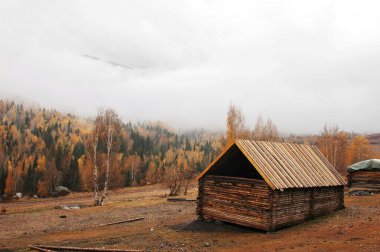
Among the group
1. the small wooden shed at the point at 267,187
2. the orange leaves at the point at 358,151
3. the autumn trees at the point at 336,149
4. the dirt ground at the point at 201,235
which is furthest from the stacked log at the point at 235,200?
the orange leaves at the point at 358,151

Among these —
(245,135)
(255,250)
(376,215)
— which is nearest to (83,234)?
(255,250)

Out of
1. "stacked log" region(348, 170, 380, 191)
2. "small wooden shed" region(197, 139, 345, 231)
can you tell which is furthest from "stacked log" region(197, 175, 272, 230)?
"stacked log" region(348, 170, 380, 191)

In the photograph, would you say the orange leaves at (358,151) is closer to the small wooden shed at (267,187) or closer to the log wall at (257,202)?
the small wooden shed at (267,187)

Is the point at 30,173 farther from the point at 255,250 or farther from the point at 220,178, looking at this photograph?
the point at 255,250

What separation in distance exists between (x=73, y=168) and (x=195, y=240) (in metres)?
82.5

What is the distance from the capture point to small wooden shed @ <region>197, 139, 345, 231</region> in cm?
1984

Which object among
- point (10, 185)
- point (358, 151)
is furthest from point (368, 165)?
point (10, 185)

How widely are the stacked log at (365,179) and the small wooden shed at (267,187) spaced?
1320 centimetres

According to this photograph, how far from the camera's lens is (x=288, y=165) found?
74.3 ft

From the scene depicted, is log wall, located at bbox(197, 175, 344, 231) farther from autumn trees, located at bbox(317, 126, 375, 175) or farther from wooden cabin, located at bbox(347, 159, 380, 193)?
autumn trees, located at bbox(317, 126, 375, 175)

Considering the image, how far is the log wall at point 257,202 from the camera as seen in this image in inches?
774

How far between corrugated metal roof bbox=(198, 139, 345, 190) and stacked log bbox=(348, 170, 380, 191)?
13618 mm

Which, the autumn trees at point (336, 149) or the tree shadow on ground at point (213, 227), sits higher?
the autumn trees at point (336, 149)

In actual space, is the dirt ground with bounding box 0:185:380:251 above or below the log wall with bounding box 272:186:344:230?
below
